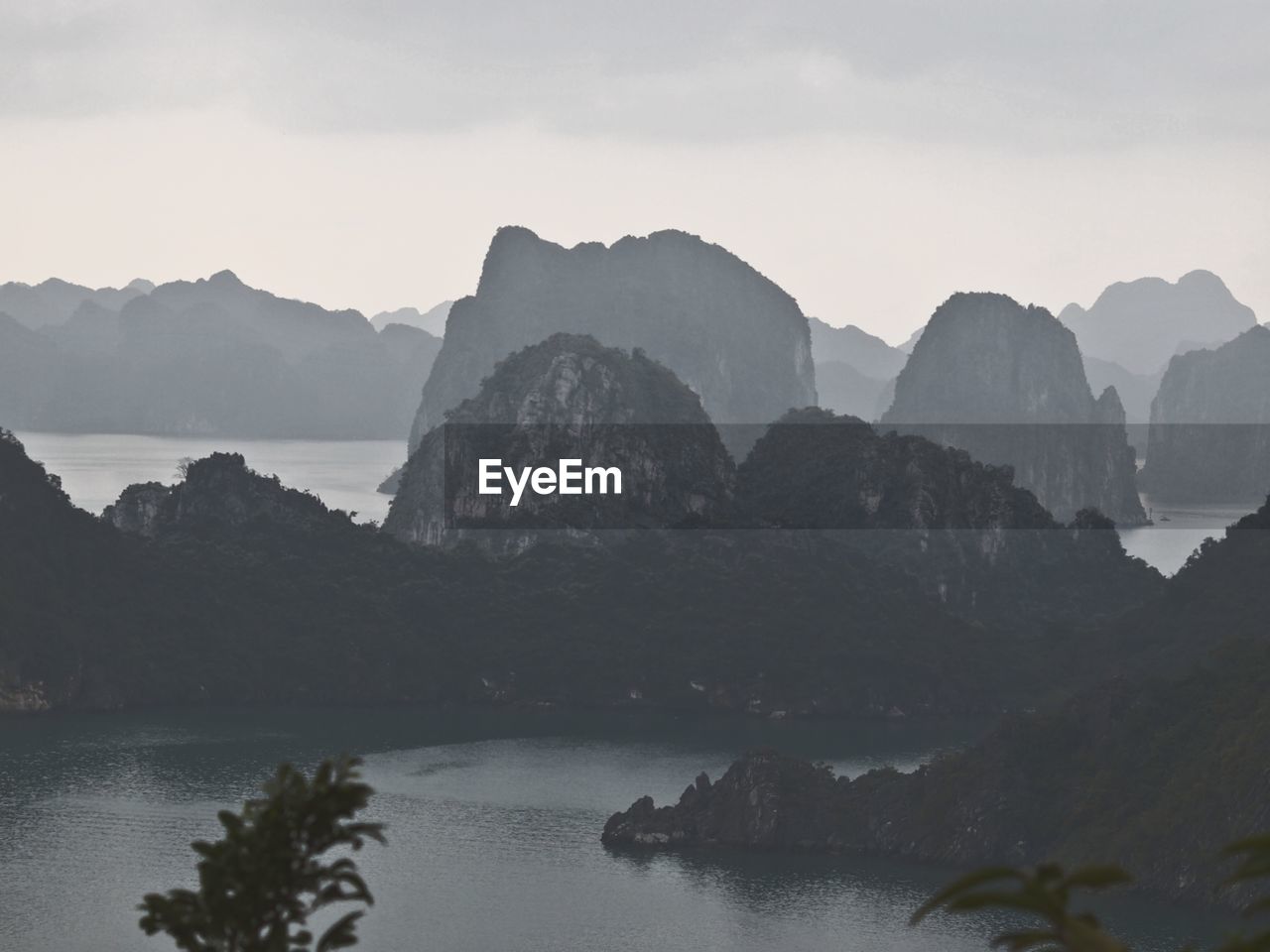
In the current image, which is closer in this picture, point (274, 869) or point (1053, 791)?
point (274, 869)

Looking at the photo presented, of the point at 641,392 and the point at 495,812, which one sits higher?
the point at 641,392

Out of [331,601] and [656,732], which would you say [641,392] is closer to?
[331,601]

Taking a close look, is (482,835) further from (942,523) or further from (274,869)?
(942,523)

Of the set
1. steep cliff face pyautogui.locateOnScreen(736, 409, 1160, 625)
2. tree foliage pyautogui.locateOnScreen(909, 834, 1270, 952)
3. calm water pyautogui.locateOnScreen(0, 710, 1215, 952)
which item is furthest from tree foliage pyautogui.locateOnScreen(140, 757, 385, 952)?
steep cliff face pyautogui.locateOnScreen(736, 409, 1160, 625)

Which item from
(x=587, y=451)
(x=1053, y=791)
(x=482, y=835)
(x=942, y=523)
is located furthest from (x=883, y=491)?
(x=482, y=835)

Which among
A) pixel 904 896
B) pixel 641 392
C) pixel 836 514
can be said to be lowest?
pixel 904 896

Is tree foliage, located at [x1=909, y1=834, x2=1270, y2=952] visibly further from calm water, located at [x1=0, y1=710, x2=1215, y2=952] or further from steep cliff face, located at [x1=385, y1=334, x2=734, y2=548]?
steep cliff face, located at [x1=385, y1=334, x2=734, y2=548]

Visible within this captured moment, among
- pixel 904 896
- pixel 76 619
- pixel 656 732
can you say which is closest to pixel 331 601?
pixel 76 619
